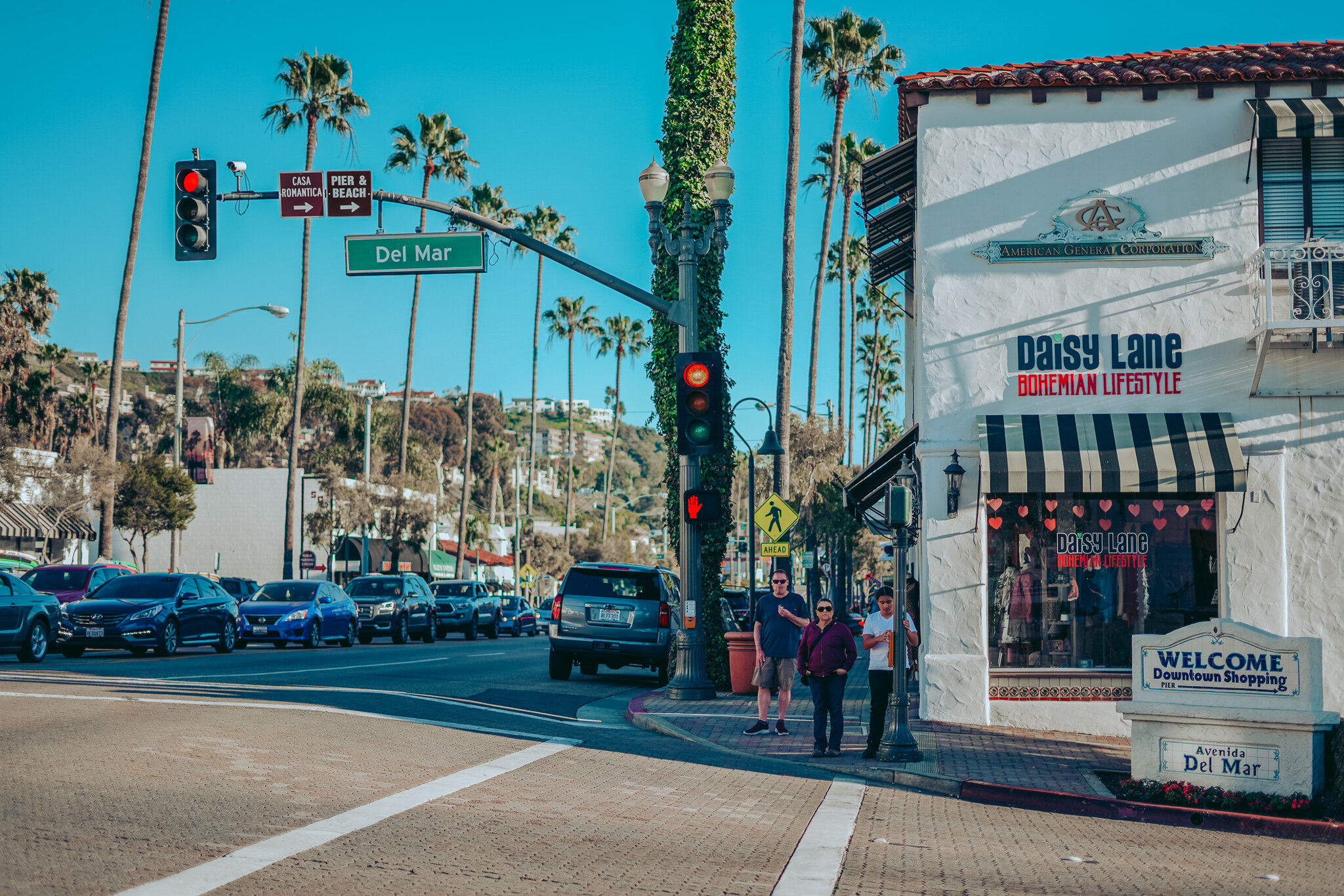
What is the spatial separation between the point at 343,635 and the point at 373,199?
16914 mm

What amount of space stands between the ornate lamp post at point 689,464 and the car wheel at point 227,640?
11.7 m

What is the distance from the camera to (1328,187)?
1515 cm

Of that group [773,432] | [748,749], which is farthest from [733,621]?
[748,749]

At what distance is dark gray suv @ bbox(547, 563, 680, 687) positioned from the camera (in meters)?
20.1

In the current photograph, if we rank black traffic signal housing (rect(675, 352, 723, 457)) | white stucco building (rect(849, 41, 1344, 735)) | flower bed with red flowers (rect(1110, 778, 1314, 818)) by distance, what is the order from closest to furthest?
flower bed with red flowers (rect(1110, 778, 1314, 818)), white stucco building (rect(849, 41, 1344, 735)), black traffic signal housing (rect(675, 352, 723, 457))

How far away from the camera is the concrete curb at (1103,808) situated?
9016 millimetres

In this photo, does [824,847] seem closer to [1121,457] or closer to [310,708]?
[310,708]

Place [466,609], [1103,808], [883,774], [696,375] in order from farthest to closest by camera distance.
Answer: [466,609]
[696,375]
[883,774]
[1103,808]

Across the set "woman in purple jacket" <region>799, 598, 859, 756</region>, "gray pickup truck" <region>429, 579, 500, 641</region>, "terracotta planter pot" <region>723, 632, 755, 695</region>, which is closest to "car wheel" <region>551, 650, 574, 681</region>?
"terracotta planter pot" <region>723, 632, 755, 695</region>

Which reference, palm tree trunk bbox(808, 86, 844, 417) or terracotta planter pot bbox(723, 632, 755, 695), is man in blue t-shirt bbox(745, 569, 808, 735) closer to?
terracotta planter pot bbox(723, 632, 755, 695)

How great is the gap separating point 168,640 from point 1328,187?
19.8 meters

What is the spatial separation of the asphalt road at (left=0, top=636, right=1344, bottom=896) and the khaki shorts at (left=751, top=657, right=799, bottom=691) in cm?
130

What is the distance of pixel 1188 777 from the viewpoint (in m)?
10.1

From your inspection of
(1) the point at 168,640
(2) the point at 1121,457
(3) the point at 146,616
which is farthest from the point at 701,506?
(1) the point at 168,640
